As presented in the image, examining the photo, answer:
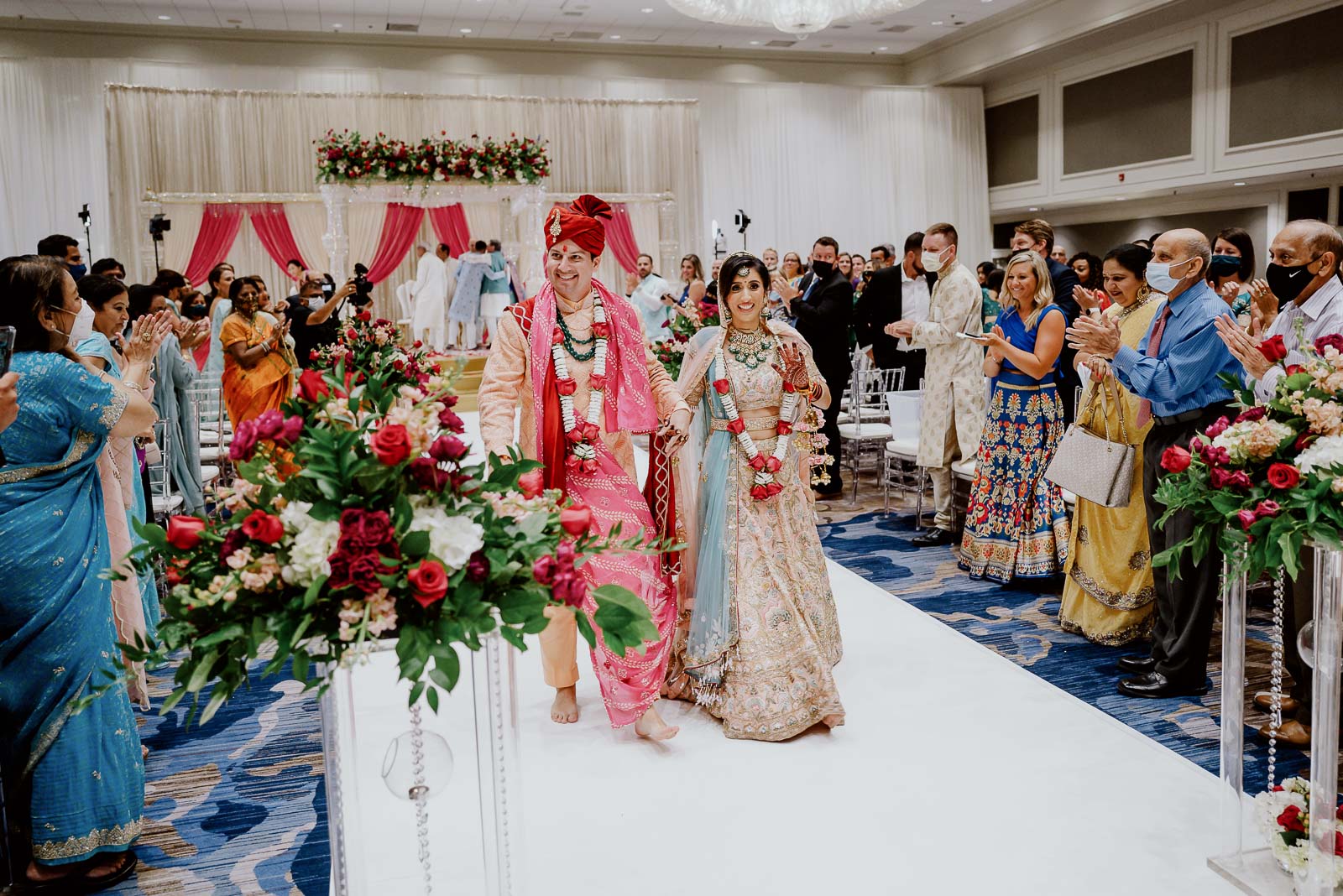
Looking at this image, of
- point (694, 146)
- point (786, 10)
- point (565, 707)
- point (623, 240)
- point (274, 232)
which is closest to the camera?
point (565, 707)

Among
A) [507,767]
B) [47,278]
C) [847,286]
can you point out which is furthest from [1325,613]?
[847,286]

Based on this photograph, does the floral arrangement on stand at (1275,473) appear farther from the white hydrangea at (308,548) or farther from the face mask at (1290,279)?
the white hydrangea at (308,548)

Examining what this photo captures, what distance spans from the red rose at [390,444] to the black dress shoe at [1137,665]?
3.44 m

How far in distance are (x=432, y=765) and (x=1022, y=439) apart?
4.00 metres

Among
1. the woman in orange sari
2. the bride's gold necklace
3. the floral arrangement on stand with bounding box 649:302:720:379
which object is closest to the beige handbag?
the bride's gold necklace

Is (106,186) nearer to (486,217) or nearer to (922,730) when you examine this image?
→ (486,217)

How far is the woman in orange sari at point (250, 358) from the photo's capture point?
713 cm

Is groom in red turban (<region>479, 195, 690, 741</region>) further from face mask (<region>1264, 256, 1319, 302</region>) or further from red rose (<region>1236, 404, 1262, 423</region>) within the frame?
face mask (<region>1264, 256, 1319, 302</region>)

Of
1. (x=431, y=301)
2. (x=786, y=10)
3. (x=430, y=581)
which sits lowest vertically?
(x=430, y=581)

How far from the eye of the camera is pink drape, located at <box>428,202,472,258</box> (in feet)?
51.7

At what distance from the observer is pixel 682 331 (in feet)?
22.8

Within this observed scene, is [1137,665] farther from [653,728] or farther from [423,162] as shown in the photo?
[423,162]

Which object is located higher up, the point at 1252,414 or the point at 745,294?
the point at 745,294

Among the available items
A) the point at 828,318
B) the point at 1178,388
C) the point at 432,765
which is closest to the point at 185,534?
the point at 432,765
